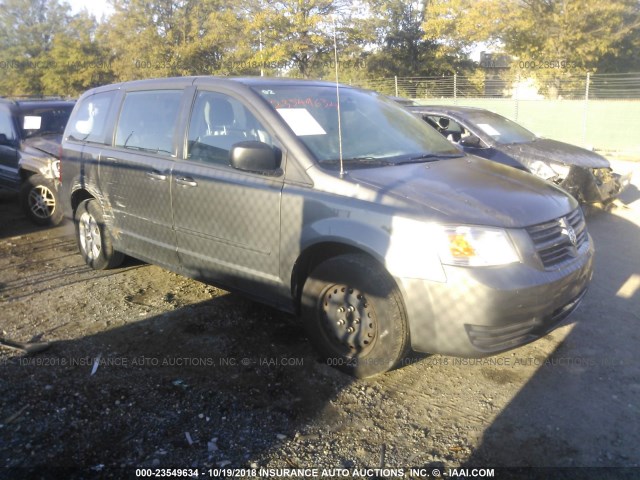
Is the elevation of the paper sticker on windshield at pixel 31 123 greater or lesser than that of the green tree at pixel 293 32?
lesser

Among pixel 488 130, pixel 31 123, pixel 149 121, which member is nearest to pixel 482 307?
pixel 149 121

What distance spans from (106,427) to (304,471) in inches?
44.4

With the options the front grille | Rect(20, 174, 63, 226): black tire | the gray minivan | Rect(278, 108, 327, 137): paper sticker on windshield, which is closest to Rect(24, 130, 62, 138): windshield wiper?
Rect(20, 174, 63, 226): black tire

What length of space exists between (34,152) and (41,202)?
2.31 ft

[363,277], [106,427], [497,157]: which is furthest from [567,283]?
[497,157]

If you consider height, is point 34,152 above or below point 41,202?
above

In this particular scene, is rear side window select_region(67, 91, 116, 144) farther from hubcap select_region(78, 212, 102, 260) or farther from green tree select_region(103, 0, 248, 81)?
green tree select_region(103, 0, 248, 81)

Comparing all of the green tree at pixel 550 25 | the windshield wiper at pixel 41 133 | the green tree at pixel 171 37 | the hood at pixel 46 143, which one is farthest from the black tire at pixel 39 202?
the green tree at pixel 171 37

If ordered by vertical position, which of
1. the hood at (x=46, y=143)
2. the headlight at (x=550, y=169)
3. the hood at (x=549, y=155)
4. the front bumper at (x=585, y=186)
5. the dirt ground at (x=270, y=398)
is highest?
the hood at (x=46, y=143)

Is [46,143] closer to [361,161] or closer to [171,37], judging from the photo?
[361,161]

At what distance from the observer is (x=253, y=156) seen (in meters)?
3.29

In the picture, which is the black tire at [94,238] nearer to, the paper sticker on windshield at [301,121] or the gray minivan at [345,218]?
the gray minivan at [345,218]

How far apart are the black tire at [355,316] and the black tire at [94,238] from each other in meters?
2.59

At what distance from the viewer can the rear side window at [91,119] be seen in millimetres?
4945
